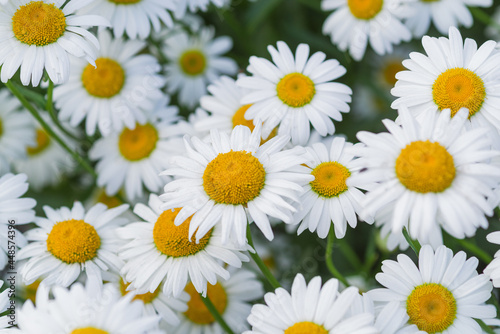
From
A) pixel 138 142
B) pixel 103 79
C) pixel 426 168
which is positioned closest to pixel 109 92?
pixel 103 79

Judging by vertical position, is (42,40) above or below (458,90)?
above

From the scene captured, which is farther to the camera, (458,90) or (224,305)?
(224,305)

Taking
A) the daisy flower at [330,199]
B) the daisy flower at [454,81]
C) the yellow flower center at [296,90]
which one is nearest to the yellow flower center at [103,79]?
the yellow flower center at [296,90]

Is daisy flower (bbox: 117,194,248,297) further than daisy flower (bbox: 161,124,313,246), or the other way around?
daisy flower (bbox: 117,194,248,297)

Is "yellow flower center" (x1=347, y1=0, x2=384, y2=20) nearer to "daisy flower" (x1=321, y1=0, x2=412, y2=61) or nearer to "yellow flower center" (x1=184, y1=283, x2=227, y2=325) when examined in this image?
"daisy flower" (x1=321, y1=0, x2=412, y2=61)

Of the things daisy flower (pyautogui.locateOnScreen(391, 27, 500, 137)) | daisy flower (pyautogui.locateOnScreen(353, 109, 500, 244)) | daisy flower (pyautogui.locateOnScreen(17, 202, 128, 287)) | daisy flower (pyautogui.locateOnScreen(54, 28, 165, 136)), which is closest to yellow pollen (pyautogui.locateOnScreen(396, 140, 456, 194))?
daisy flower (pyautogui.locateOnScreen(353, 109, 500, 244))

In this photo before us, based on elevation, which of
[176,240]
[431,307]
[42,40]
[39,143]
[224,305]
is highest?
[42,40]

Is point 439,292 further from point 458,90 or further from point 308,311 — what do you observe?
point 458,90
